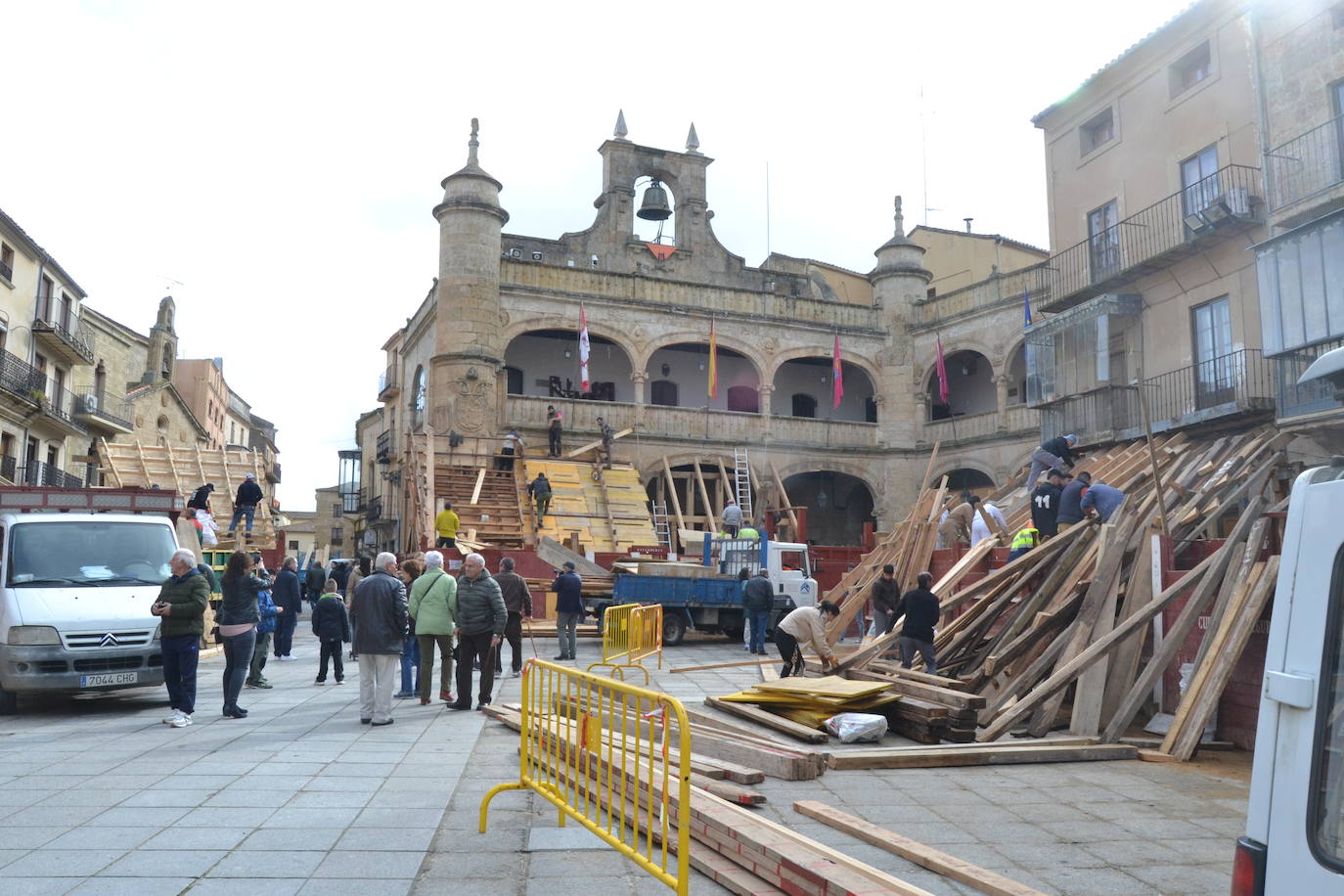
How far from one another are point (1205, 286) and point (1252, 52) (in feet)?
14.5

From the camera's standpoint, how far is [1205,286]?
19.8 metres

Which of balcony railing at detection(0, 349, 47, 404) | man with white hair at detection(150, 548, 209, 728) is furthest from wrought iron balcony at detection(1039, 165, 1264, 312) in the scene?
balcony railing at detection(0, 349, 47, 404)

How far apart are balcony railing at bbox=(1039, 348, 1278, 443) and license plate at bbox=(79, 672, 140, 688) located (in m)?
16.2

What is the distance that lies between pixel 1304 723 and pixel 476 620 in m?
8.77

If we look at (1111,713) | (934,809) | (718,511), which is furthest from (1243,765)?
(718,511)

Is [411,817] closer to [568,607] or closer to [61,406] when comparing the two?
[568,607]

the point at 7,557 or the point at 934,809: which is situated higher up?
the point at 7,557

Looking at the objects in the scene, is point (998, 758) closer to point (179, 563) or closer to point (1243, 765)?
point (1243, 765)

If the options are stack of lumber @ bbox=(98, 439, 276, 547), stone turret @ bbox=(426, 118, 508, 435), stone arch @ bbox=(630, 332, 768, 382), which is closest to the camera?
stack of lumber @ bbox=(98, 439, 276, 547)

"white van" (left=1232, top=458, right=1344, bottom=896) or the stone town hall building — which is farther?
the stone town hall building

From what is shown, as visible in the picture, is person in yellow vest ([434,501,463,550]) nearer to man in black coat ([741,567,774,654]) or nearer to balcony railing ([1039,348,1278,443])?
man in black coat ([741,567,774,654])

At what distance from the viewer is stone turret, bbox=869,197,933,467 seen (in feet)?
111

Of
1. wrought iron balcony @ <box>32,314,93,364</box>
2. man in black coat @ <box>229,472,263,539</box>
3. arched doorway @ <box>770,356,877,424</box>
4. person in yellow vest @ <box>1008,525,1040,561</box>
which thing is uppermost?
wrought iron balcony @ <box>32,314,93,364</box>

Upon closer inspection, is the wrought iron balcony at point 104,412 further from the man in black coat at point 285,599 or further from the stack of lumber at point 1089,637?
the stack of lumber at point 1089,637
